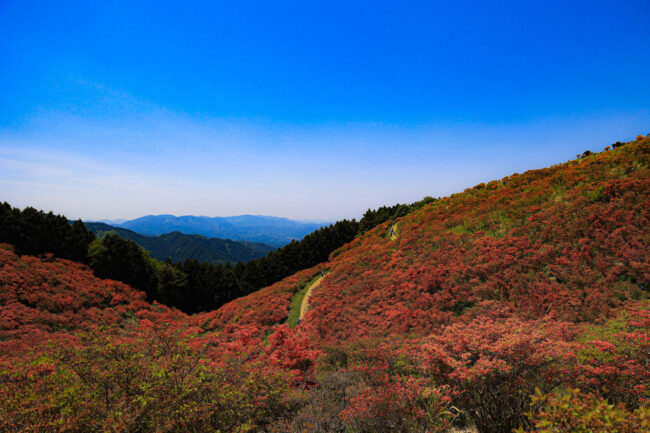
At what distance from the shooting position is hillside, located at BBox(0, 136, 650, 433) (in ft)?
14.5

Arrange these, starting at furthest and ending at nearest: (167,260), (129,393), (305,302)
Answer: (167,260)
(305,302)
(129,393)

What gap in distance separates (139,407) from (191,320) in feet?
75.3

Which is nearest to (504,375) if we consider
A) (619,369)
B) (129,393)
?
(619,369)

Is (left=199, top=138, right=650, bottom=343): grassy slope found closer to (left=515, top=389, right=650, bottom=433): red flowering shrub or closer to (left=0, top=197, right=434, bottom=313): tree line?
(left=515, top=389, right=650, bottom=433): red flowering shrub

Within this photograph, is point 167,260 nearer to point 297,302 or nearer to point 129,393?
point 297,302

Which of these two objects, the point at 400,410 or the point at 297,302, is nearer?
the point at 400,410

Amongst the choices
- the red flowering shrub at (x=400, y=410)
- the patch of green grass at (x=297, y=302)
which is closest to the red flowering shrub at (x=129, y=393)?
the red flowering shrub at (x=400, y=410)

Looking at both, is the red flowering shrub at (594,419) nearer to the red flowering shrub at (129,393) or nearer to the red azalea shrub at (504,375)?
the red azalea shrub at (504,375)

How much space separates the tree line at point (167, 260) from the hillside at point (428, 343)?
8.37m

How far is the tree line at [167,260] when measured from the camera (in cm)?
2594

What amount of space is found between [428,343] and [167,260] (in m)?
36.7

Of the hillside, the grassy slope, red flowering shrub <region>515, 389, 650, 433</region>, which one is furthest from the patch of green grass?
red flowering shrub <region>515, 389, 650, 433</region>

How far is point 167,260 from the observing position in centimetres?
3375

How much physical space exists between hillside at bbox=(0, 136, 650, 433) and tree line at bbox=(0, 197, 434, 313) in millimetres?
8371
